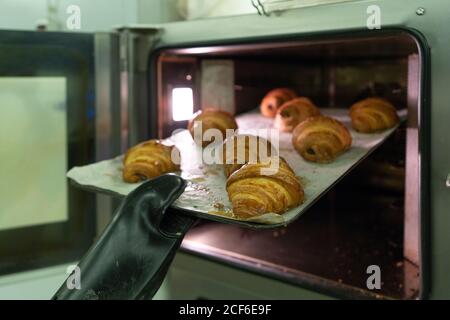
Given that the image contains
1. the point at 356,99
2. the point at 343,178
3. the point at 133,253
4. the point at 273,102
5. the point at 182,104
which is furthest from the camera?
the point at 356,99

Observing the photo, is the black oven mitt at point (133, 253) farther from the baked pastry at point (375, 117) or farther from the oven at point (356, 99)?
the baked pastry at point (375, 117)

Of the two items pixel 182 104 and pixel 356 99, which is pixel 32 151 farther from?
pixel 356 99

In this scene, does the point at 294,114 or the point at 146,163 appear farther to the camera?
the point at 294,114

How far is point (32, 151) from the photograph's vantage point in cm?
109

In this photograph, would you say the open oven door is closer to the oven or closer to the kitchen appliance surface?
the oven

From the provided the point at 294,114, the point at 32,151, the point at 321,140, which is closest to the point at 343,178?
the point at 321,140

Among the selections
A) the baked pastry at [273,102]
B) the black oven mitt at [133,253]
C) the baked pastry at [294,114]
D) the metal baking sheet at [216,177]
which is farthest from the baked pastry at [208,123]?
the black oven mitt at [133,253]

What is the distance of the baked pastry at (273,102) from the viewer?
4.69 feet

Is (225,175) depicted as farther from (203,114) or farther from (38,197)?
(38,197)

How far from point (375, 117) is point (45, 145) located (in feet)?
2.44

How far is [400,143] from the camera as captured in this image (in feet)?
Answer: 3.73

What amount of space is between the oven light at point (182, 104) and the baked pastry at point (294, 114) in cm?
23

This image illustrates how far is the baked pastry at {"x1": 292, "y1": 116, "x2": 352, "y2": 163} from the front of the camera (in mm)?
1004

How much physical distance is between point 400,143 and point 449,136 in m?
0.38
